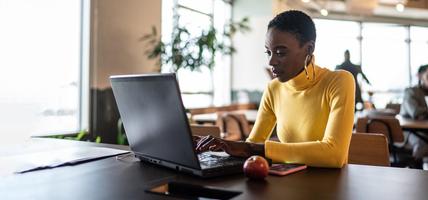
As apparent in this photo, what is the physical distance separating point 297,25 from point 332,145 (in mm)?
428

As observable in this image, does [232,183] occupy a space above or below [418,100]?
below

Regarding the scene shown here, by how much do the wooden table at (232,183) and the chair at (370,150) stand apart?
72 centimetres

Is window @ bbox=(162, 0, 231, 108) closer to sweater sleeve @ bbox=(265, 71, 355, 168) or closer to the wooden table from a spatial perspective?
sweater sleeve @ bbox=(265, 71, 355, 168)

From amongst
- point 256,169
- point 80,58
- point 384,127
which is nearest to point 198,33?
point 80,58

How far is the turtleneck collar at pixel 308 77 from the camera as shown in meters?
1.53

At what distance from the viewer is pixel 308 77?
154cm

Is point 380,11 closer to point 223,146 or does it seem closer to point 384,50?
point 384,50

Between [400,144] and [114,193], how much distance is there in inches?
139

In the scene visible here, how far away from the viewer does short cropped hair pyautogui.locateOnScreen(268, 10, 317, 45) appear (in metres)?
1.46

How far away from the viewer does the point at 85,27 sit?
363 centimetres

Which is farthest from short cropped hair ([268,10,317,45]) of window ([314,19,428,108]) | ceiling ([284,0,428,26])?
window ([314,19,428,108])

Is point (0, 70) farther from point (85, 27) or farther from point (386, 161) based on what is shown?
point (386, 161)

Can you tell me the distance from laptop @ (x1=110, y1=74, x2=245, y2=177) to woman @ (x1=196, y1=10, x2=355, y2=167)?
11 cm

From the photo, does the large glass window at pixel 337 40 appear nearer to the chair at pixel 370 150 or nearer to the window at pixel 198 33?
the window at pixel 198 33
